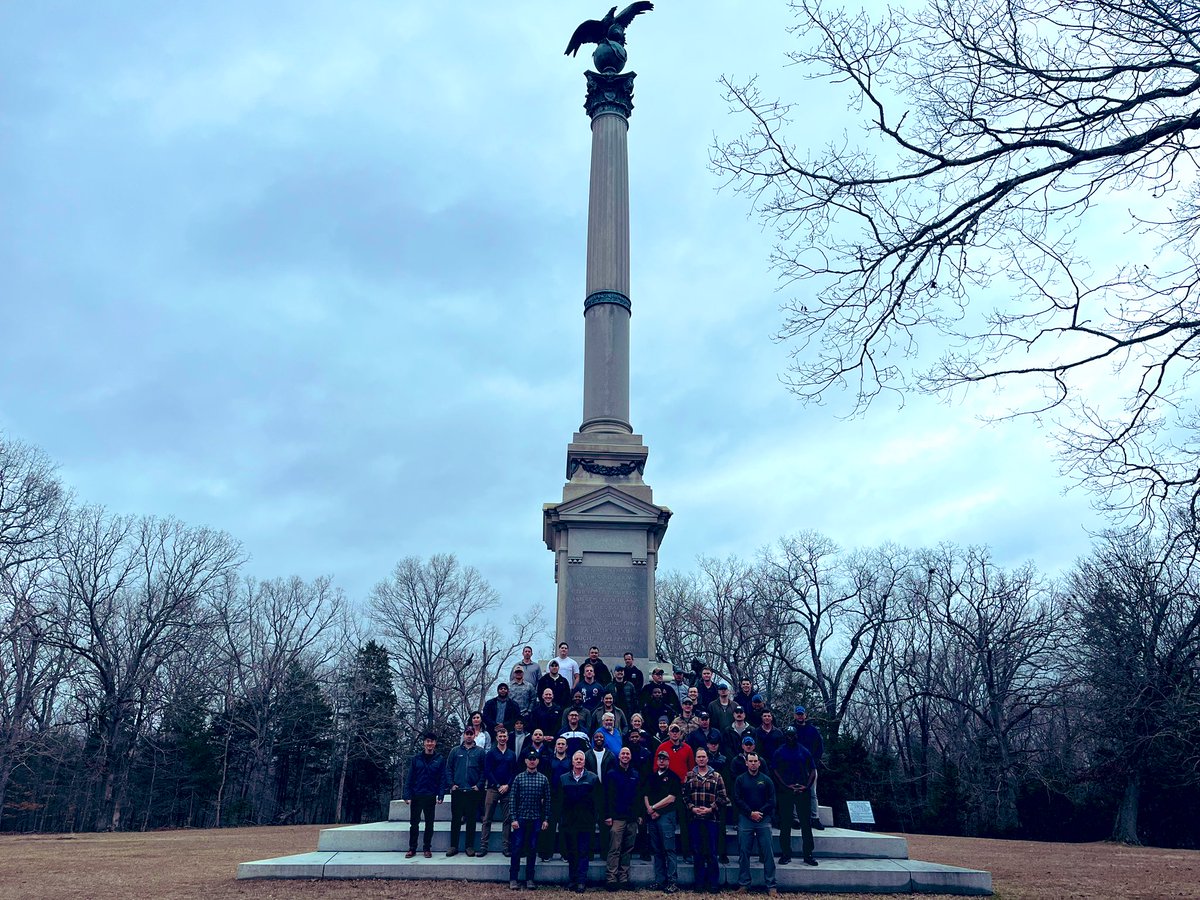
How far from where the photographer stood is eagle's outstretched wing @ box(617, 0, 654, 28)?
73.5 ft

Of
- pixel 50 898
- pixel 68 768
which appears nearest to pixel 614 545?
pixel 50 898

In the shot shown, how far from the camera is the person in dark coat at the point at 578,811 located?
1080cm

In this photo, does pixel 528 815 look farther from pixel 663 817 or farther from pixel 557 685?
pixel 557 685

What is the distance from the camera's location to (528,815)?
34.9 feet

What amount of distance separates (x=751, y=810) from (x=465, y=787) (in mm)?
3677

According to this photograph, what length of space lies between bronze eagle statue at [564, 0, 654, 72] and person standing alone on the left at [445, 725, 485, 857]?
16502 millimetres

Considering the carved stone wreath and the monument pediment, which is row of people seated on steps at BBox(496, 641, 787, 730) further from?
the carved stone wreath

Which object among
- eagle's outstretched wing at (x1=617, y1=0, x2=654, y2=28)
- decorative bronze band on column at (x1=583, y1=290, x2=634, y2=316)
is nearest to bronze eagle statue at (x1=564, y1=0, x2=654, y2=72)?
eagle's outstretched wing at (x1=617, y1=0, x2=654, y2=28)

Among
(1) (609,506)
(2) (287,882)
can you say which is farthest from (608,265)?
(2) (287,882)

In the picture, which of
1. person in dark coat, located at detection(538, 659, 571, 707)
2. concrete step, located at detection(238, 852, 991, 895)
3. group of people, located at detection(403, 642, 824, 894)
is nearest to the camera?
concrete step, located at detection(238, 852, 991, 895)

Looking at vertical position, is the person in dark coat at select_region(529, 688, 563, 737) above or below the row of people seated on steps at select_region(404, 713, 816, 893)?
above

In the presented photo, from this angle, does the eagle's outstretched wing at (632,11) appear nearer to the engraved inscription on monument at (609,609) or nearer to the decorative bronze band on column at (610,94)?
the decorative bronze band on column at (610,94)

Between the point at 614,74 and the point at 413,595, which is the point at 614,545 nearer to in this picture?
the point at 614,74

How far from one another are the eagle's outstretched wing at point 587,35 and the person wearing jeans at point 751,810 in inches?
710
